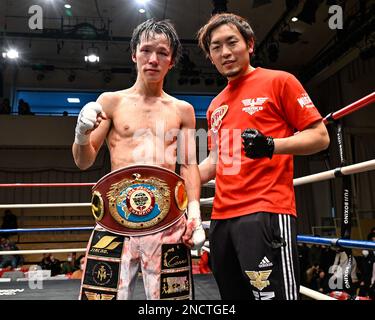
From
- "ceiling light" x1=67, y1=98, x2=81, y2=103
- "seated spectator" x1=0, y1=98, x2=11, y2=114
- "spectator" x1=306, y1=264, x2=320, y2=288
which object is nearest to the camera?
"spectator" x1=306, y1=264, x2=320, y2=288

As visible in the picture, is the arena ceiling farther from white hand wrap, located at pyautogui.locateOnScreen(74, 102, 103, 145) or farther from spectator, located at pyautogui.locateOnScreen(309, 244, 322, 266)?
white hand wrap, located at pyautogui.locateOnScreen(74, 102, 103, 145)

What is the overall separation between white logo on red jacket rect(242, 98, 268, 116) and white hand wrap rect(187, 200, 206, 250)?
1.08 feet

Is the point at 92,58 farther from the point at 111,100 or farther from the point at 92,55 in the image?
the point at 111,100

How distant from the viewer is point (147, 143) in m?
1.20

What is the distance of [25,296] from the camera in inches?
100

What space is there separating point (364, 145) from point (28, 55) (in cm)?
818

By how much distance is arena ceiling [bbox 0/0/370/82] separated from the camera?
6.98 m

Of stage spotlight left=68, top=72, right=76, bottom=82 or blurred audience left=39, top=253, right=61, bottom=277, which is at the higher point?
stage spotlight left=68, top=72, right=76, bottom=82

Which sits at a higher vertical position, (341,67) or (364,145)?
(341,67)

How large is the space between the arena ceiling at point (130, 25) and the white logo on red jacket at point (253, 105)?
499 centimetres

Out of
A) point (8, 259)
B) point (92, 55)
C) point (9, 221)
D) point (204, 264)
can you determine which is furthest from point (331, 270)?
point (9, 221)

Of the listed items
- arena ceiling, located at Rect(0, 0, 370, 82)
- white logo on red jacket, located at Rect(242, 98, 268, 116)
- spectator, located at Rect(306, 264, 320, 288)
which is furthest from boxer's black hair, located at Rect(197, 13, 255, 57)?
arena ceiling, located at Rect(0, 0, 370, 82)
